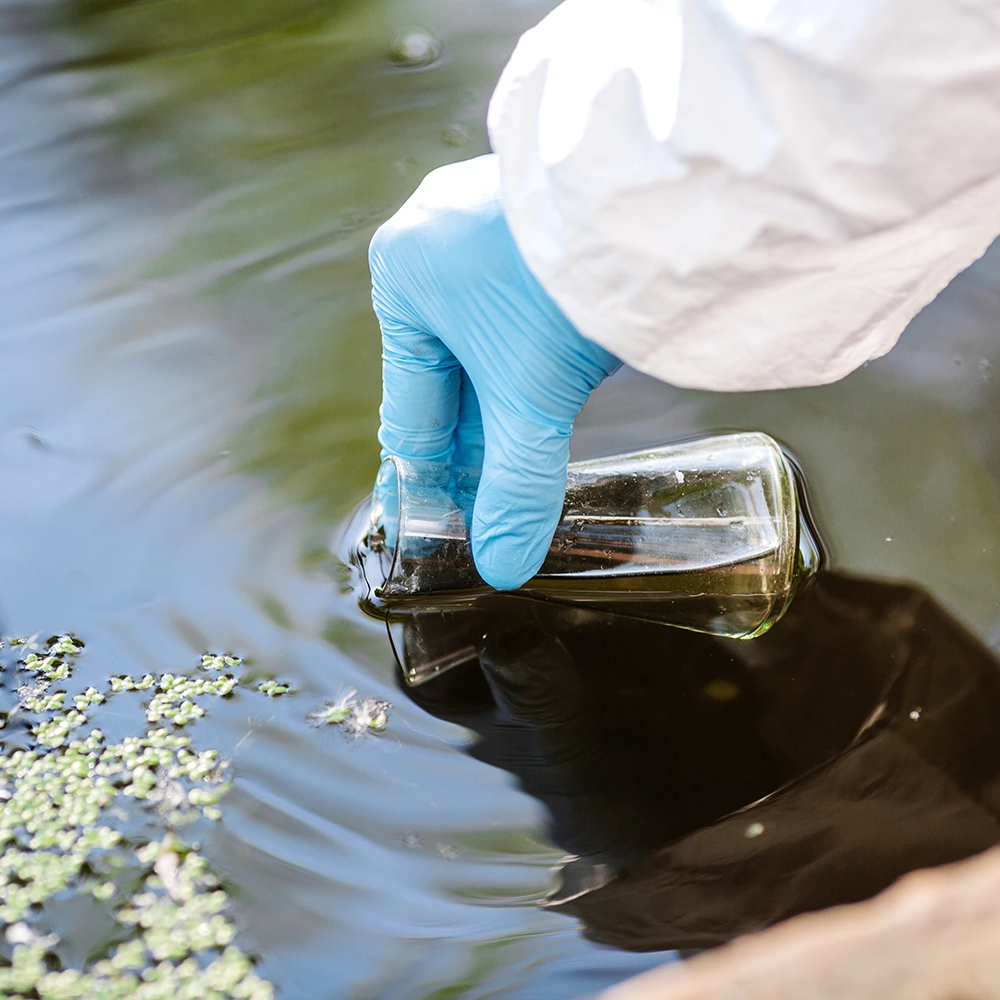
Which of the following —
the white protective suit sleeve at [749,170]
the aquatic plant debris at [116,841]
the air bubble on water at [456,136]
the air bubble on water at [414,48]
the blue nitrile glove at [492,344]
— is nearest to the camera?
the white protective suit sleeve at [749,170]

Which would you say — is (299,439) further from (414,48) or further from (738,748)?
(414,48)

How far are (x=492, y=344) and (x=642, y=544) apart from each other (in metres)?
0.34

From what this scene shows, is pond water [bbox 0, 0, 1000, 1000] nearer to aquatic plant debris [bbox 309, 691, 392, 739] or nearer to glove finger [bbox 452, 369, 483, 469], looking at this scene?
aquatic plant debris [bbox 309, 691, 392, 739]

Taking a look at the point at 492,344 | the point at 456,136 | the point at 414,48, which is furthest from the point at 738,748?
the point at 414,48

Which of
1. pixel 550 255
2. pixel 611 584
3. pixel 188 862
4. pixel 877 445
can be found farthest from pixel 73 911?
pixel 877 445

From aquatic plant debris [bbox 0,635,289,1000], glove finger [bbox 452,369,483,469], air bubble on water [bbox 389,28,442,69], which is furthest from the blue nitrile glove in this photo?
air bubble on water [bbox 389,28,442,69]

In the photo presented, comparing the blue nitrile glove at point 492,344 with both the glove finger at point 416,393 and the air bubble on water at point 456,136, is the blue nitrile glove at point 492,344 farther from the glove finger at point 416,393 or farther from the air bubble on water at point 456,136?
the air bubble on water at point 456,136

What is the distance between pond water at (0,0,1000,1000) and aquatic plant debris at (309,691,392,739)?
0.6 inches

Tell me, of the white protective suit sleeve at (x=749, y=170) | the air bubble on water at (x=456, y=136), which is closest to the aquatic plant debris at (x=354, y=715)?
the white protective suit sleeve at (x=749, y=170)

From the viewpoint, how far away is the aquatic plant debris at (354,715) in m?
1.11

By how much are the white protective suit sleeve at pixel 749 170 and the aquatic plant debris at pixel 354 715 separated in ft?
1.75

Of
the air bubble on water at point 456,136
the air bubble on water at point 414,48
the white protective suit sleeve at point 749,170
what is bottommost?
the air bubble on water at point 456,136

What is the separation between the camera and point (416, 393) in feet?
4.01

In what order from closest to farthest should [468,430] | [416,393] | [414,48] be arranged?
1. [416,393]
2. [468,430]
3. [414,48]
